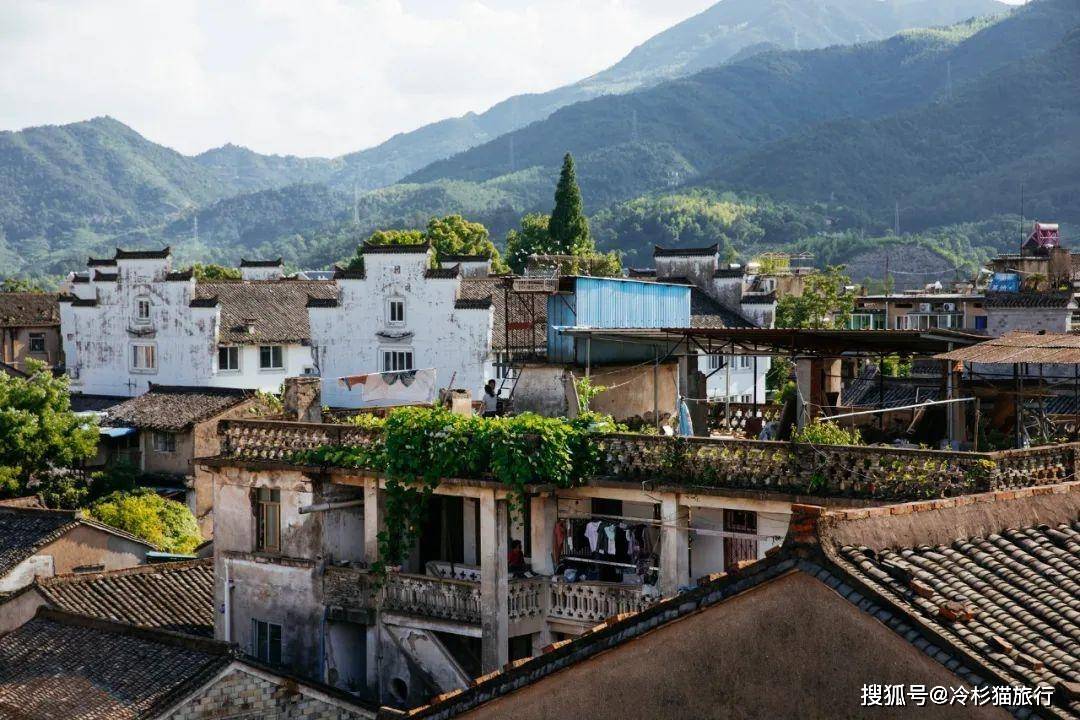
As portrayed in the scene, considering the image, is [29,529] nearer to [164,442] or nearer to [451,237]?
[164,442]

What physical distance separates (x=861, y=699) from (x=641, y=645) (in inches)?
81.7

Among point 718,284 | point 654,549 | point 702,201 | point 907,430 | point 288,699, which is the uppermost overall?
point 702,201

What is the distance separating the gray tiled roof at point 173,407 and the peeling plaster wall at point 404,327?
3.98 metres

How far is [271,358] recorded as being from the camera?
169 ft

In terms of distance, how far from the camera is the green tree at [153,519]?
118ft

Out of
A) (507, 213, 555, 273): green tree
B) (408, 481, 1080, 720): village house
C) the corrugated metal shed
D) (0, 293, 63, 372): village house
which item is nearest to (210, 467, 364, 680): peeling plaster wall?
the corrugated metal shed

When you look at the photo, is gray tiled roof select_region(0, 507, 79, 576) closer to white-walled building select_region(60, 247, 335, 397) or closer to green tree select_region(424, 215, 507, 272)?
white-walled building select_region(60, 247, 335, 397)

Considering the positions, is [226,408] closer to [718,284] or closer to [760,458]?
[718,284]

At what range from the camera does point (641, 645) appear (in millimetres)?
11602

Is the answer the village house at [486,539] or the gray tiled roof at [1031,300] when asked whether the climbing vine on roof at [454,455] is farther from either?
the gray tiled roof at [1031,300]

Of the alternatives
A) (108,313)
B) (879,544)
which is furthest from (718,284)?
(879,544)

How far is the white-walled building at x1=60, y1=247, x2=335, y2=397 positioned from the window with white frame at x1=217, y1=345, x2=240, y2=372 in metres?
0.04

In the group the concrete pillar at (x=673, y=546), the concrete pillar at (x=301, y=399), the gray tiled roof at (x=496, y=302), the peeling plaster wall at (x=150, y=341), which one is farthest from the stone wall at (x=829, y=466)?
the peeling plaster wall at (x=150, y=341)

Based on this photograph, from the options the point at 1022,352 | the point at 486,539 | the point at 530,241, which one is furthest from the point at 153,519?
the point at 530,241
